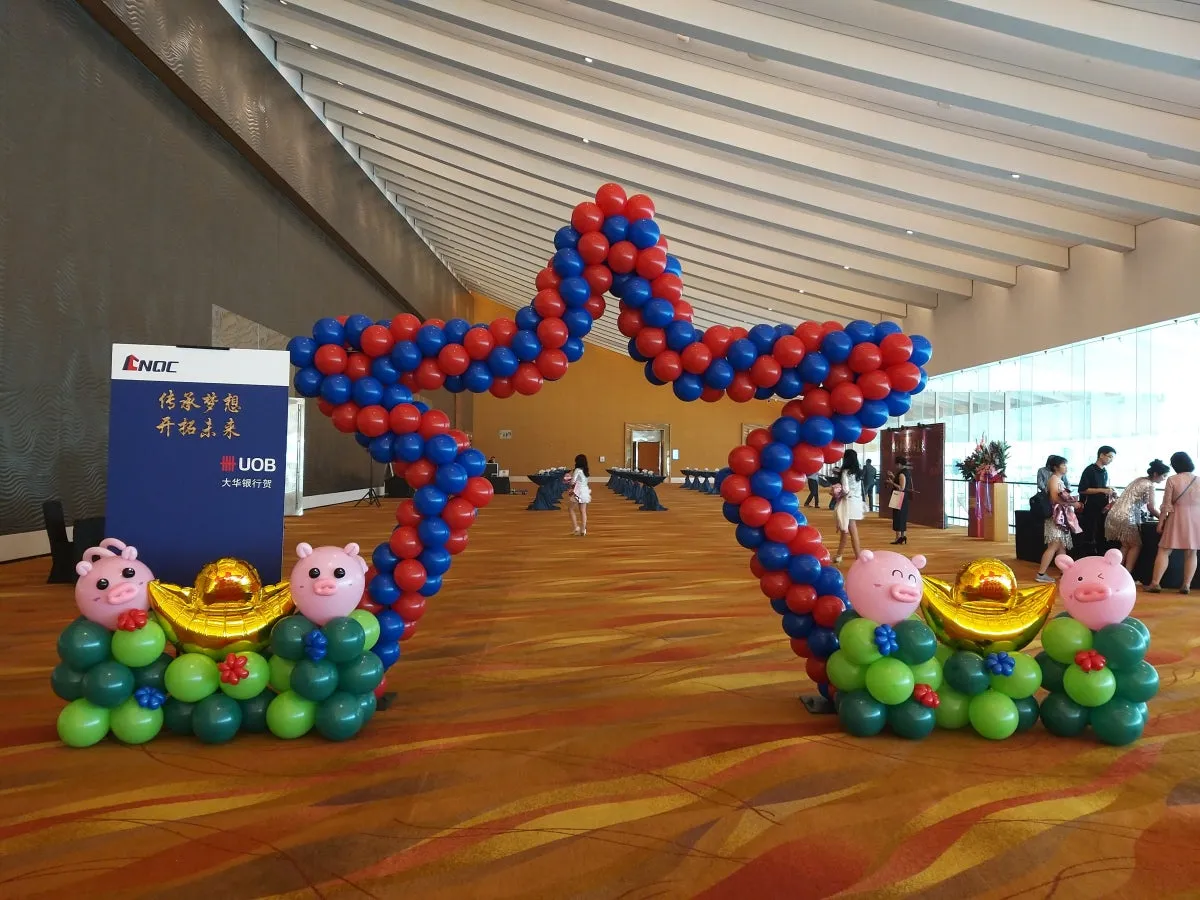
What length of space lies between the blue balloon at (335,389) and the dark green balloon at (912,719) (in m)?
2.88

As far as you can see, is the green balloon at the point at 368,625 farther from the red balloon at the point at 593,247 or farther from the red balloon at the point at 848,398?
the red balloon at the point at 848,398

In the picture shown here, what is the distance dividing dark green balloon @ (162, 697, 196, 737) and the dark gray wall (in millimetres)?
5642

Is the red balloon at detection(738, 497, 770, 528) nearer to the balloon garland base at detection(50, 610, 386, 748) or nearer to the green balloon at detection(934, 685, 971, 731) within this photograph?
the green balloon at detection(934, 685, 971, 731)

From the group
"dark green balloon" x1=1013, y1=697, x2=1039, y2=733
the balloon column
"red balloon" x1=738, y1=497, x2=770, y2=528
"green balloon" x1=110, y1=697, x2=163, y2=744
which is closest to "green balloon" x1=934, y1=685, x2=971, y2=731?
"dark green balloon" x1=1013, y1=697, x2=1039, y2=733

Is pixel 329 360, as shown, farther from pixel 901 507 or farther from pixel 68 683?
pixel 901 507

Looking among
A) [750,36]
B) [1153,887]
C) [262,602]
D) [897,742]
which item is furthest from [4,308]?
[1153,887]

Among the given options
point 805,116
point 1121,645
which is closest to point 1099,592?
point 1121,645

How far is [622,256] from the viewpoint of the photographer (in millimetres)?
3701

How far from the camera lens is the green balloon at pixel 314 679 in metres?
3.21

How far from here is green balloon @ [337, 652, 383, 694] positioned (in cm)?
325

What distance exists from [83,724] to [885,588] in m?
3.37

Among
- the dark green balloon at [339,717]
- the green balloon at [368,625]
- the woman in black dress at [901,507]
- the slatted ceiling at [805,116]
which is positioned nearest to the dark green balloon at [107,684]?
the dark green balloon at [339,717]

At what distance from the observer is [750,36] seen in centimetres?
705

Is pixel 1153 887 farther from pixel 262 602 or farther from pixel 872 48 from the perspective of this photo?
pixel 872 48
